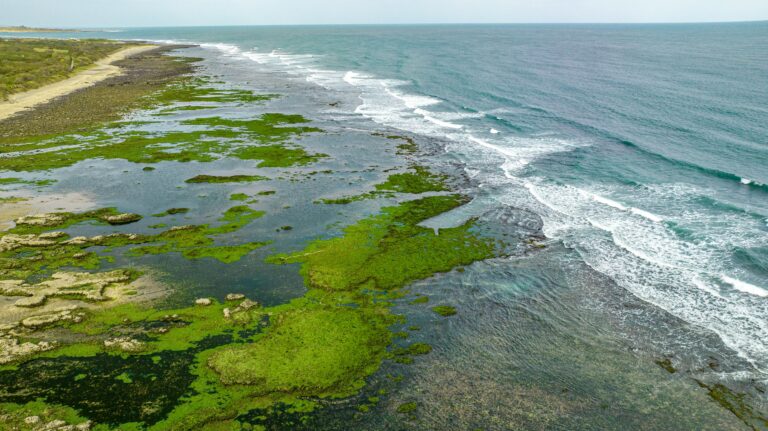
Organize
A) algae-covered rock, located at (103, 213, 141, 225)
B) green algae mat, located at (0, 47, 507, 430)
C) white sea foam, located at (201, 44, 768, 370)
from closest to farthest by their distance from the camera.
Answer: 1. green algae mat, located at (0, 47, 507, 430)
2. white sea foam, located at (201, 44, 768, 370)
3. algae-covered rock, located at (103, 213, 141, 225)

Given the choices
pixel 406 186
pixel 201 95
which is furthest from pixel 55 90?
pixel 406 186

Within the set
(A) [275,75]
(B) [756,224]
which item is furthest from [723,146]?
(A) [275,75]

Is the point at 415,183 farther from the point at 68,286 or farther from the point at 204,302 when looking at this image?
the point at 68,286

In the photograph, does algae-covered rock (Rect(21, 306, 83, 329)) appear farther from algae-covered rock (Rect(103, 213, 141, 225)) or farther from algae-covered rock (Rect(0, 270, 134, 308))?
algae-covered rock (Rect(103, 213, 141, 225))

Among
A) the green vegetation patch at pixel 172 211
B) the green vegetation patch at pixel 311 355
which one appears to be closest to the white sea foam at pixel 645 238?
the green vegetation patch at pixel 311 355

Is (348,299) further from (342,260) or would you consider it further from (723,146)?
(723,146)

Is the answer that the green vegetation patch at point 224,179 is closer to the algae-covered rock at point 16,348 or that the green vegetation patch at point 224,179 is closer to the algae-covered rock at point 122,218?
the algae-covered rock at point 122,218

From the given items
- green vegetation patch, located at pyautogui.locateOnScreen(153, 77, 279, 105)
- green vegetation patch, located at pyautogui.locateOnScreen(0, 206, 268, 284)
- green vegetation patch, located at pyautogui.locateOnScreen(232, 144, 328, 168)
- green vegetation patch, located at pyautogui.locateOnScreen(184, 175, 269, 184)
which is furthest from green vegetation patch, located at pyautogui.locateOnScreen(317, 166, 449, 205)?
green vegetation patch, located at pyautogui.locateOnScreen(153, 77, 279, 105)
